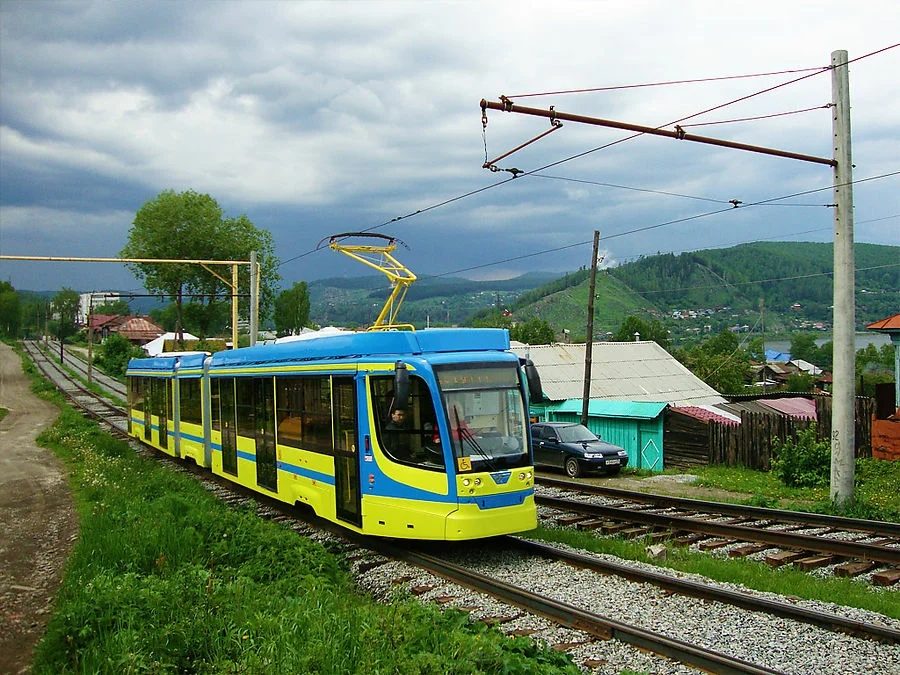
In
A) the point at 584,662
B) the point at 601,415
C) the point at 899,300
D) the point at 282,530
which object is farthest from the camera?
the point at 899,300

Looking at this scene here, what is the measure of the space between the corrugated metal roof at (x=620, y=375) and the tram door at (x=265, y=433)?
72.2 feet

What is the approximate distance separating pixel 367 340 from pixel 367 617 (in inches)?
188

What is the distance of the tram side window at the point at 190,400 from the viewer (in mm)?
18734

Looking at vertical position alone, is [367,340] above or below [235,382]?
above

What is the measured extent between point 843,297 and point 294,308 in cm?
10369

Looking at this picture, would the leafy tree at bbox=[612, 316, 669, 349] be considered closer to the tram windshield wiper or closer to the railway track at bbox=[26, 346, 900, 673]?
the railway track at bbox=[26, 346, 900, 673]

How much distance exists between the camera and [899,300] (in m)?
119

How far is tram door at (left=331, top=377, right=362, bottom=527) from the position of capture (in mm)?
10820

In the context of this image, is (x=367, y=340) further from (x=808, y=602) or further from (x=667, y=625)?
(x=808, y=602)

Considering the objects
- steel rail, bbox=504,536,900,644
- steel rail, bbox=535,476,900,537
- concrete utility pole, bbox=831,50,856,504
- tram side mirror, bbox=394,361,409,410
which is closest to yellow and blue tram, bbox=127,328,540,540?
tram side mirror, bbox=394,361,409,410

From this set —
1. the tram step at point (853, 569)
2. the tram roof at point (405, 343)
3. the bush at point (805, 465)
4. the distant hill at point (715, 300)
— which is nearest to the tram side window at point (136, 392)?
the tram roof at point (405, 343)

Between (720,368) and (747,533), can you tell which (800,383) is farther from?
(747,533)

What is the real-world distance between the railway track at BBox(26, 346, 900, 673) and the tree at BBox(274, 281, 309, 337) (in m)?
102

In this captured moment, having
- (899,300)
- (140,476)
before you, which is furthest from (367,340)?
(899,300)
